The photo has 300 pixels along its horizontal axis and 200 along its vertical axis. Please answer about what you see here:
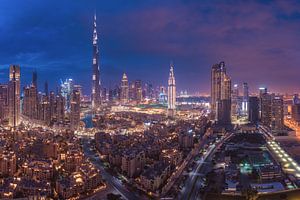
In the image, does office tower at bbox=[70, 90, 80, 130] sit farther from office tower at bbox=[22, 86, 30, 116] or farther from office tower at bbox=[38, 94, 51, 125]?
office tower at bbox=[22, 86, 30, 116]

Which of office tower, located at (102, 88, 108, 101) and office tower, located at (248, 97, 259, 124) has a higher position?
office tower, located at (102, 88, 108, 101)

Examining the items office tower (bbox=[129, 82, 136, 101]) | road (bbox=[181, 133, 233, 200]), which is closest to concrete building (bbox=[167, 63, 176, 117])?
office tower (bbox=[129, 82, 136, 101])

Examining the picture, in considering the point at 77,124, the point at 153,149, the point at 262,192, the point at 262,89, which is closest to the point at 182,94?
the point at 262,89

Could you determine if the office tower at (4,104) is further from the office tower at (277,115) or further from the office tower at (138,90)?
the office tower at (138,90)

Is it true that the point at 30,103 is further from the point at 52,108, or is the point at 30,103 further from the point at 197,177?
the point at 197,177

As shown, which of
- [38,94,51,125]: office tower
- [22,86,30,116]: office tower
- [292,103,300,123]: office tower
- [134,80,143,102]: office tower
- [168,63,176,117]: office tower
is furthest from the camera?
[134,80,143,102]: office tower

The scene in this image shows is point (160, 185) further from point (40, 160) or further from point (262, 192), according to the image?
point (40, 160)
